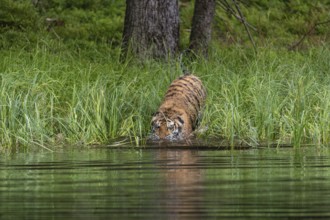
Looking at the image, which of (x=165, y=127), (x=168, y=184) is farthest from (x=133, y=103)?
(x=168, y=184)

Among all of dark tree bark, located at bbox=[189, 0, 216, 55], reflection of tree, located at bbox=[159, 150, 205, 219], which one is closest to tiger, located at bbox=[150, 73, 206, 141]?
reflection of tree, located at bbox=[159, 150, 205, 219]

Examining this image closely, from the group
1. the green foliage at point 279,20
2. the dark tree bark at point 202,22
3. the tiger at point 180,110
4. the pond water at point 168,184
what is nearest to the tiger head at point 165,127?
the tiger at point 180,110

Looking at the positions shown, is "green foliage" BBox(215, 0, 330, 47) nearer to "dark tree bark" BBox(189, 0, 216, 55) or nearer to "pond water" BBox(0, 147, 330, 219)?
"dark tree bark" BBox(189, 0, 216, 55)

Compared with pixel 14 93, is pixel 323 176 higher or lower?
lower

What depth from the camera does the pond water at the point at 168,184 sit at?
198 inches

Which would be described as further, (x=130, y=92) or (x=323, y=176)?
(x=130, y=92)

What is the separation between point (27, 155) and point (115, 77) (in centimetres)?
344

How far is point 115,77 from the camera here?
1261cm

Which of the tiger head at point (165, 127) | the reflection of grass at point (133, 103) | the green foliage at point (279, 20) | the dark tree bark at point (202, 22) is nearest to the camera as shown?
the reflection of grass at point (133, 103)

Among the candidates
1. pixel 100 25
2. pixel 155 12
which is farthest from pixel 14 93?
pixel 100 25

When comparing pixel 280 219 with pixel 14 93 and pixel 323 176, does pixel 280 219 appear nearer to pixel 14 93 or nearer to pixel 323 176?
pixel 323 176

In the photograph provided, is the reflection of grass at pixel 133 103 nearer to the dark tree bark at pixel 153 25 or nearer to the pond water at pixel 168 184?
the pond water at pixel 168 184

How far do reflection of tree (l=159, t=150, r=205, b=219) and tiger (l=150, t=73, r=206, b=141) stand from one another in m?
1.66

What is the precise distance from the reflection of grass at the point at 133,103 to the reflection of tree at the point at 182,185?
4.63 ft
